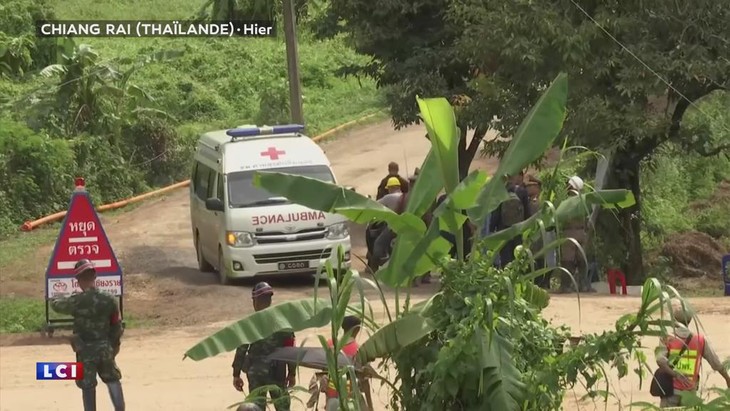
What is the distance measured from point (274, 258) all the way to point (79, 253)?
3.67 m

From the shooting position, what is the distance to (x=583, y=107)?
1834 centimetres

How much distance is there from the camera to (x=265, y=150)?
63.1 ft

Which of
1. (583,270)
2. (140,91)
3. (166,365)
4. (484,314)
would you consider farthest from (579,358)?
(140,91)

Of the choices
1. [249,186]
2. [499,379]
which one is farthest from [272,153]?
[499,379]

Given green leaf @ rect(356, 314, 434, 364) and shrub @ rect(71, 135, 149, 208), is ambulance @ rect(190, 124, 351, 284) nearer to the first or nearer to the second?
shrub @ rect(71, 135, 149, 208)

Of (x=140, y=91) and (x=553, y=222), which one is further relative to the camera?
(x=140, y=91)

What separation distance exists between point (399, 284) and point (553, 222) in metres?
1.04

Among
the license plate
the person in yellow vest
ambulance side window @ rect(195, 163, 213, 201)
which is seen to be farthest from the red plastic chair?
the person in yellow vest

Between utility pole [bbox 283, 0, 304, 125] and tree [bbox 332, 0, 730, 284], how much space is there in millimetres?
3176

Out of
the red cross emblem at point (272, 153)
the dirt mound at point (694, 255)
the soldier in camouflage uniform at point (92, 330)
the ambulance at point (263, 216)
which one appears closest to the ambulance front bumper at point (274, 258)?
the ambulance at point (263, 216)

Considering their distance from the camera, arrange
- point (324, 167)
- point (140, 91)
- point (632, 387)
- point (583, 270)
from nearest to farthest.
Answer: point (632, 387) < point (583, 270) < point (324, 167) < point (140, 91)

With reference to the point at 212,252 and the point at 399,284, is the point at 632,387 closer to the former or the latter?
the point at 399,284

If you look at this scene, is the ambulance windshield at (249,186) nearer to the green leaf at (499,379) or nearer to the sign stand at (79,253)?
the sign stand at (79,253)

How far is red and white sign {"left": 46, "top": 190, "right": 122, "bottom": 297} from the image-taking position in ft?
50.6
